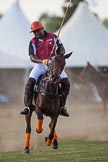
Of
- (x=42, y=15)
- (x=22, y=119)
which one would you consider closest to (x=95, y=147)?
(x=22, y=119)

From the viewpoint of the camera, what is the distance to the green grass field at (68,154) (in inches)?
519

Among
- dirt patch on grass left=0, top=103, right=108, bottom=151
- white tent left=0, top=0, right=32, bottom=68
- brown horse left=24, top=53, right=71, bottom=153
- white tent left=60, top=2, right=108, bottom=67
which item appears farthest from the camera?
white tent left=60, top=2, right=108, bottom=67

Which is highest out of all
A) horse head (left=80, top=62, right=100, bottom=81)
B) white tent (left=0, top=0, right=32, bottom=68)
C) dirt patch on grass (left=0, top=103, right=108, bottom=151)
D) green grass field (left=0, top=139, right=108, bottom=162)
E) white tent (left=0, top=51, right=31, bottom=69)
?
white tent (left=0, top=0, right=32, bottom=68)

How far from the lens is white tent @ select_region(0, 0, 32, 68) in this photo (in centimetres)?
3478

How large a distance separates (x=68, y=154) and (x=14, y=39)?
23.9 m

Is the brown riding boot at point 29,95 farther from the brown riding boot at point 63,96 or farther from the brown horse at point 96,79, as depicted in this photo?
the brown horse at point 96,79

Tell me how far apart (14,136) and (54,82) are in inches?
210

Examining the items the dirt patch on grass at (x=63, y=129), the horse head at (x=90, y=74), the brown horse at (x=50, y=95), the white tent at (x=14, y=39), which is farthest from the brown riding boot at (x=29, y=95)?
the white tent at (x=14, y=39)

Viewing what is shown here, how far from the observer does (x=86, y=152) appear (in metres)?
14.5

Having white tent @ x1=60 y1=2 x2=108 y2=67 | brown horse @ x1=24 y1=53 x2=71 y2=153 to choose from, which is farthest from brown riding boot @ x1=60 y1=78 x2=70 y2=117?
white tent @ x1=60 y1=2 x2=108 y2=67

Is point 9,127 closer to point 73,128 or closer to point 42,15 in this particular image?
point 73,128

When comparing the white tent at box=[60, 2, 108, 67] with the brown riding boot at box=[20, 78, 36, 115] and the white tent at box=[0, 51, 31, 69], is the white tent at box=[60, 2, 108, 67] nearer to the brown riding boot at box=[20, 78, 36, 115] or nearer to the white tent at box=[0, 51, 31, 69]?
the white tent at box=[0, 51, 31, 69]

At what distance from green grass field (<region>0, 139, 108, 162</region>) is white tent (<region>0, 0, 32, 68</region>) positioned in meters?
18.4

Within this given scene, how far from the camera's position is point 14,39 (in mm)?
37562
